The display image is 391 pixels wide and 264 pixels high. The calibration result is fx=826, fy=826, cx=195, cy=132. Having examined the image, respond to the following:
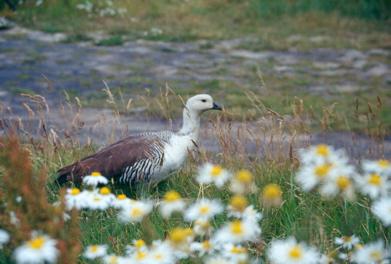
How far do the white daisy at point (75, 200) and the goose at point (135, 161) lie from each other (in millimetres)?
1544

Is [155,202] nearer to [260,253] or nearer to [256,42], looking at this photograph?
[260,253]

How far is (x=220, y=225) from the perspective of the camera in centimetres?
439

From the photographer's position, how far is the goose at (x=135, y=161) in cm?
524

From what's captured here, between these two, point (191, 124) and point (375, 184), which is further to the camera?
point (191, 124)

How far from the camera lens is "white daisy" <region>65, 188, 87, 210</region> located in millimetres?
3393

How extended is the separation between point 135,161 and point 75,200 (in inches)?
73.6

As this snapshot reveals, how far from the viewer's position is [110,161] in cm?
527

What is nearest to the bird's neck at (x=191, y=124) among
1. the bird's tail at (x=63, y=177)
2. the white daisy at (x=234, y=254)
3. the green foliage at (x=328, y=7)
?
the bird's tail at (x=63, y=177)

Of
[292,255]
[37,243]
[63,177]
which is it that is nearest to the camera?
[292,255]

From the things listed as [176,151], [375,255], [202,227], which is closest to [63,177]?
[176,151]

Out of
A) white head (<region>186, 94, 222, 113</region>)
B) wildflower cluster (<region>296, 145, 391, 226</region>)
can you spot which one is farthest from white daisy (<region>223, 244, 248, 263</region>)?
white head (<region>186, 94, 222, 113</region>)

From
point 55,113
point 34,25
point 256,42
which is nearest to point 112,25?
point 34,25

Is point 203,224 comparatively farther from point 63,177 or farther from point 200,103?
point 200,103

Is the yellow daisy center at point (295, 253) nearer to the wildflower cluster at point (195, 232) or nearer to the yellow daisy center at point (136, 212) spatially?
the wildflower cluster at point (195, 232)
